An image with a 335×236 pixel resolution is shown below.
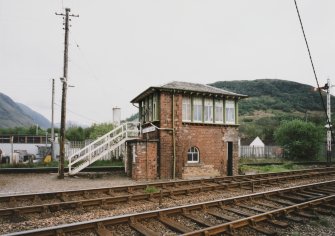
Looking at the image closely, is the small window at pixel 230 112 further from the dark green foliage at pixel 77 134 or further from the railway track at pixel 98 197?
the dark green foliage at pixel 77 134

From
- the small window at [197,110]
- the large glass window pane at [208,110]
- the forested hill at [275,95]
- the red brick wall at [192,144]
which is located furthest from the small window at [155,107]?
the forested hill at [275,95]

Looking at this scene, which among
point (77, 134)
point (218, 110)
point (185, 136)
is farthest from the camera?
point (77, 134)

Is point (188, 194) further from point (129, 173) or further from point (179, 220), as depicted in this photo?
point (129, 173)

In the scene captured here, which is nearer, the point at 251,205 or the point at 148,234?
the point at 148,234

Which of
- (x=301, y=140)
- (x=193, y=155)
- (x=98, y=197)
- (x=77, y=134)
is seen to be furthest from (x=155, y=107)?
(x=77, y=134)

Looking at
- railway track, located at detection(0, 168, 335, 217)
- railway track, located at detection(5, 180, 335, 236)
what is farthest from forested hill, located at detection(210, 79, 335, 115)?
railway track, located at detection(5, 180, 335, 236)

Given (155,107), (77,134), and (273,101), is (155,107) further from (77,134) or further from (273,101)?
(273,101)

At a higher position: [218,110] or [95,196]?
[218,110]

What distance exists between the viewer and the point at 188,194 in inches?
464

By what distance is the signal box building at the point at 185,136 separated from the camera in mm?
17266

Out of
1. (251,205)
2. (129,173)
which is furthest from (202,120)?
(251,205)

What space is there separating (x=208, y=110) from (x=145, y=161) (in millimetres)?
5613

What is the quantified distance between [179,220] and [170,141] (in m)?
9.87

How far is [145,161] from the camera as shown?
16859mm
